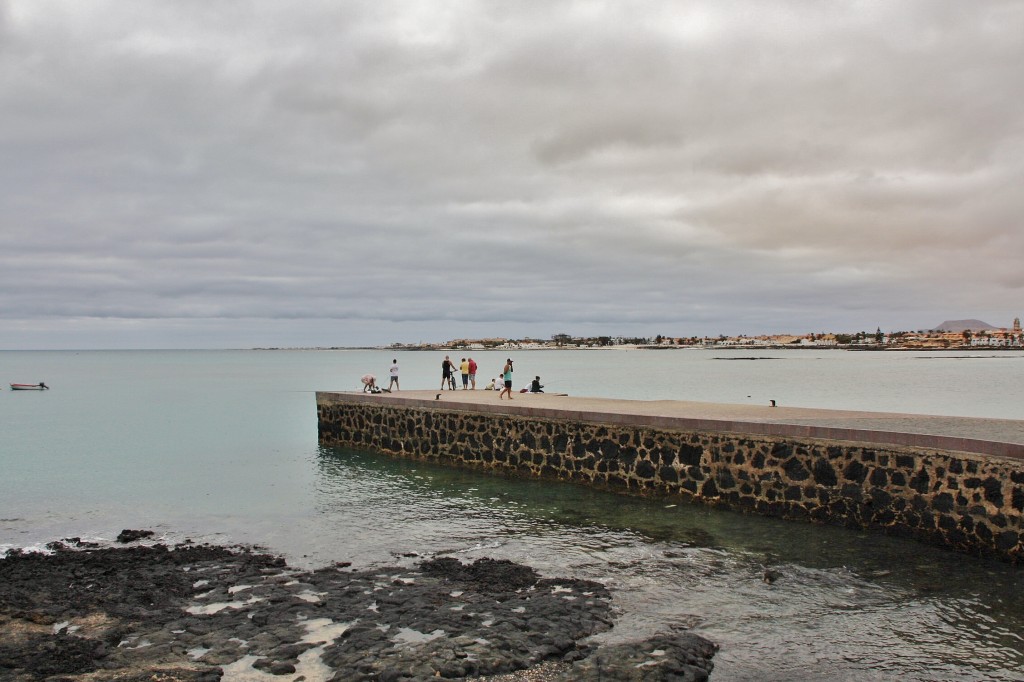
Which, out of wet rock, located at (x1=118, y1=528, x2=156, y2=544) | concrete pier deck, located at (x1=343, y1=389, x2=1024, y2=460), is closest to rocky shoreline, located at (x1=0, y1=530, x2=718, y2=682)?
wet rock, located at (x1=118, y1=528, x2=156, y2=544)

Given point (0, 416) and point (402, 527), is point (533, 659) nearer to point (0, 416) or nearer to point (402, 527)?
point (402, 527)

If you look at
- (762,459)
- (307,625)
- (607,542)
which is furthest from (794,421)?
(307,625)

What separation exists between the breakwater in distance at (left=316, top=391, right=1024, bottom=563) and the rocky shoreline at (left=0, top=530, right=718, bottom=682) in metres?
5.61

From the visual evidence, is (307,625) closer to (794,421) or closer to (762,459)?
(762,459)

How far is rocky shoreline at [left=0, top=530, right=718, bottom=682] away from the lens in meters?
7.36

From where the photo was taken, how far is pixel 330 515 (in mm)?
15156

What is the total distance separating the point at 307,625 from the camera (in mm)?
8562

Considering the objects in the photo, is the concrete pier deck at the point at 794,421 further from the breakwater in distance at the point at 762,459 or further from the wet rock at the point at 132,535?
the wet rock at the point at 132,535

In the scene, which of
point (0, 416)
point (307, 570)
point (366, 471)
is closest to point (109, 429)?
point (0, 416)

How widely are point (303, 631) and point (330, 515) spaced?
272 inches

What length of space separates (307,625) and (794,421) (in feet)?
34.2

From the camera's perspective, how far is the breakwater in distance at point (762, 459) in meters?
11.2

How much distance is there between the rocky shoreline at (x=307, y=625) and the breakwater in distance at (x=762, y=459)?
561cm

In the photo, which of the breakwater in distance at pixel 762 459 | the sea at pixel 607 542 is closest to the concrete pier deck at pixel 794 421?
the breakwater in distance at pixel 762 459
